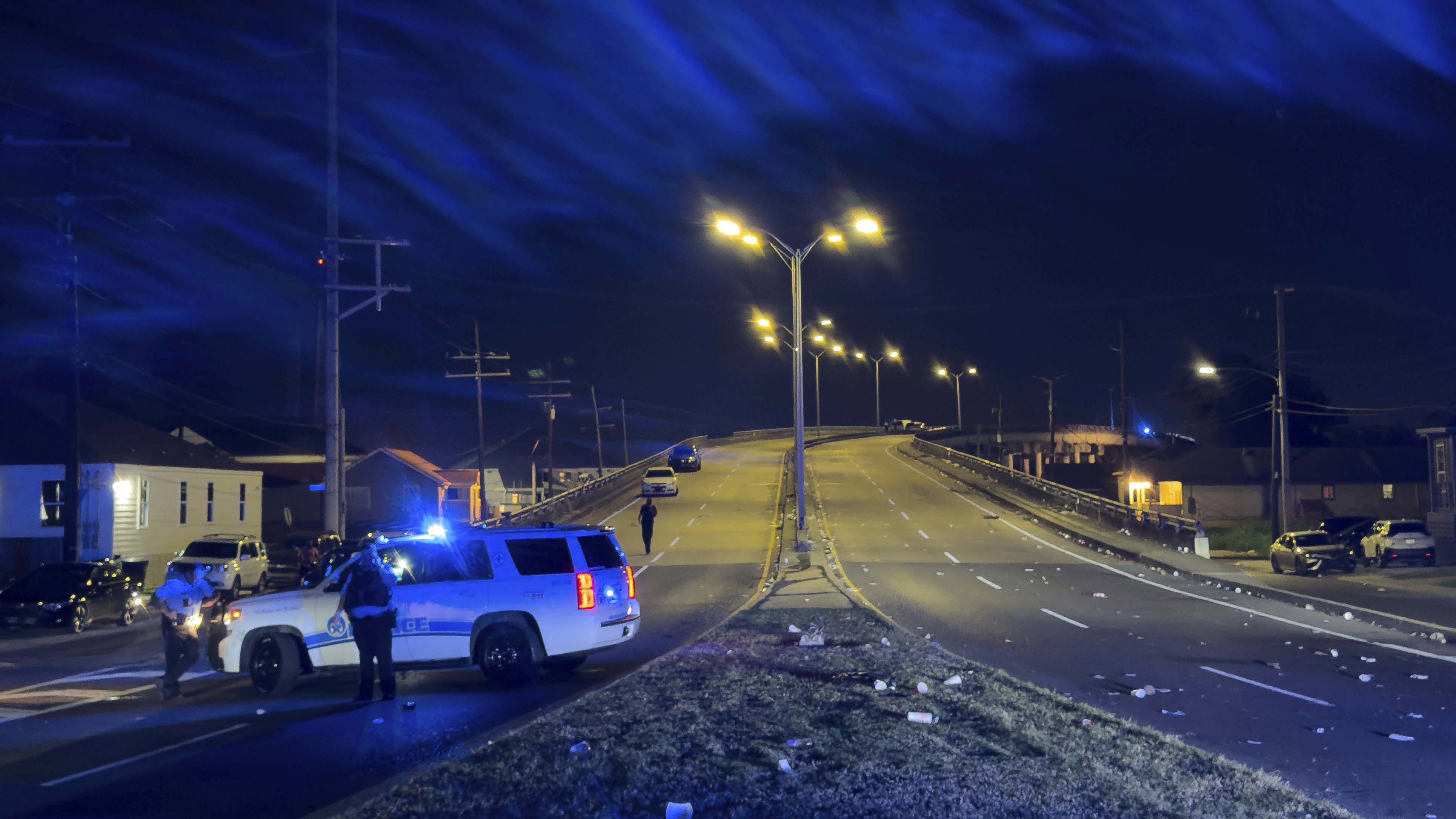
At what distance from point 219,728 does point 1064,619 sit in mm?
14530

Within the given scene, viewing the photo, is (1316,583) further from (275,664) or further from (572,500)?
(572,500)

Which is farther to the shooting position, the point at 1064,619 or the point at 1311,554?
the point at 1311,554

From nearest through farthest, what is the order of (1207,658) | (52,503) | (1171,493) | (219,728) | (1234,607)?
(219,728) → (1207,658) → (1234,607) → (52,503) → (1171,493)

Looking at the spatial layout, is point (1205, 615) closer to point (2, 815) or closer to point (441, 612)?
point (441, 612)

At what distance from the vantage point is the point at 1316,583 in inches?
1086

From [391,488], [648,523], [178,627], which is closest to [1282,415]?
[648,523]

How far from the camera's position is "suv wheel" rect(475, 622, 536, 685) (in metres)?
12.6

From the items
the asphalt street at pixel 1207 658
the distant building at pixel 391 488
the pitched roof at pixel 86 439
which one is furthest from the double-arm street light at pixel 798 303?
the distant building at pixel 391 488

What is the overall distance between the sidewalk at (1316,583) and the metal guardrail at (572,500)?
20.1m

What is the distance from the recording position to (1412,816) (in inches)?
278

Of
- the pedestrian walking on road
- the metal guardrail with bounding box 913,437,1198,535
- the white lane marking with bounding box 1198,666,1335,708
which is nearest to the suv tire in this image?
the white lane marking with bounding box 1198,666,1335,708

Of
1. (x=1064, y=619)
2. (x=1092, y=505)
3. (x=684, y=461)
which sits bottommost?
(x=1064, y=619)

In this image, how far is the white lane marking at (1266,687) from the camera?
37.2ft

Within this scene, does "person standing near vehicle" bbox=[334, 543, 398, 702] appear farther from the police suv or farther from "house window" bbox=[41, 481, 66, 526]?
"house window" bbox=[41, 481, 66, 526]
